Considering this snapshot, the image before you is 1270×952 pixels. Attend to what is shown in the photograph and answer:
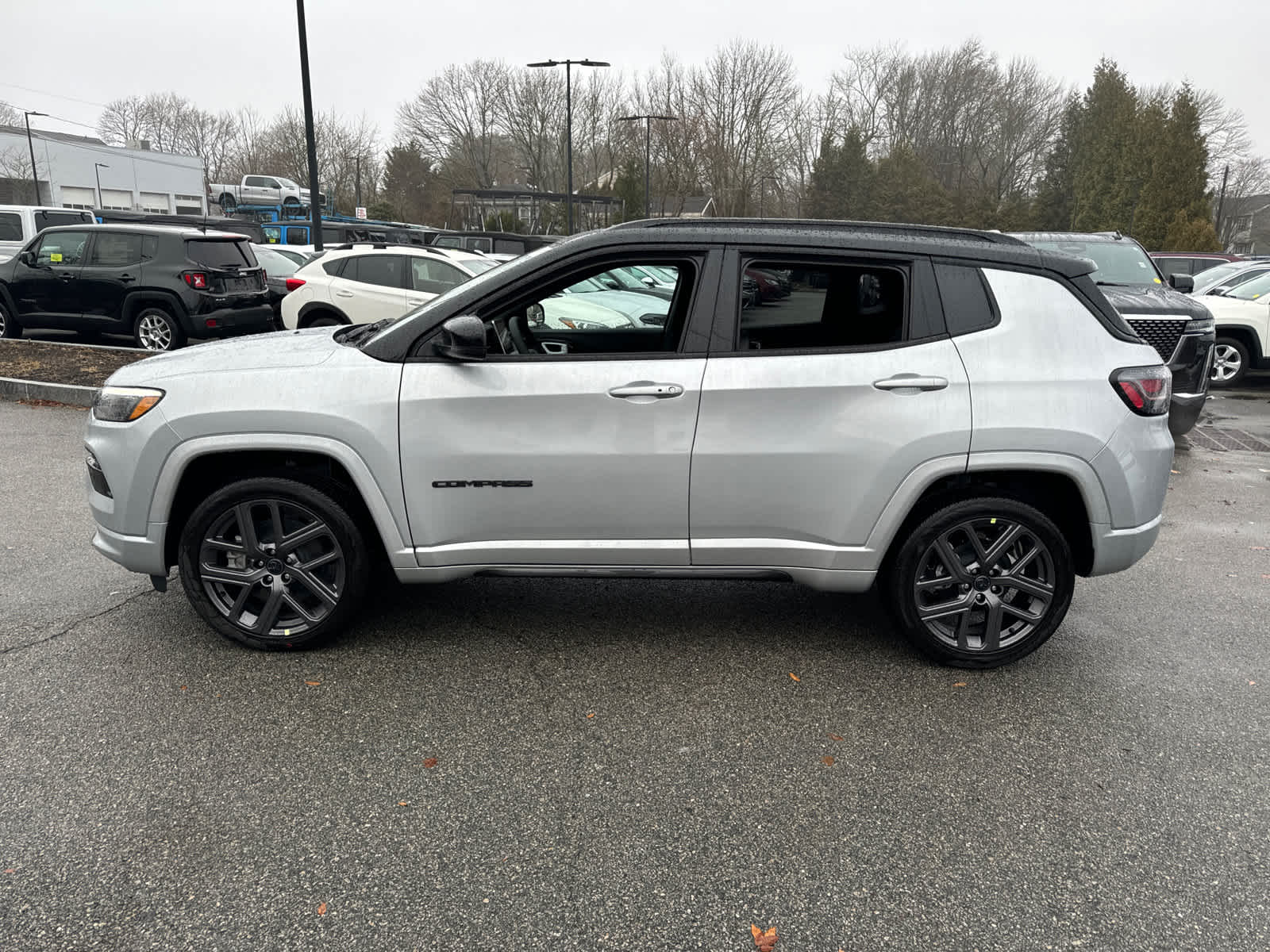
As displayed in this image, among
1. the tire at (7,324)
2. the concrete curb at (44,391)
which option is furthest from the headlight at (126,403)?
the tire at (7,324)

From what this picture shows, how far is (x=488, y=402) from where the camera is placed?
356 cm

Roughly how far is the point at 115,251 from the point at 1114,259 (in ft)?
40.9

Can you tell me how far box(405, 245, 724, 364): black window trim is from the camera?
11.8 ft

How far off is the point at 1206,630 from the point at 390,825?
3.79 metres

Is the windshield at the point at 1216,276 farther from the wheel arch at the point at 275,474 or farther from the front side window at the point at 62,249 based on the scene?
the front side window at the point at 62,249

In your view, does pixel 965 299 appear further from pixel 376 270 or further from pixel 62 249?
pixel 62 249

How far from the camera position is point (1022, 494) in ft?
12.4

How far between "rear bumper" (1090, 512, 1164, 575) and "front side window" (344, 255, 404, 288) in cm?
1004

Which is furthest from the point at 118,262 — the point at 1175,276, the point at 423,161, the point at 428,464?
the point at 423,161

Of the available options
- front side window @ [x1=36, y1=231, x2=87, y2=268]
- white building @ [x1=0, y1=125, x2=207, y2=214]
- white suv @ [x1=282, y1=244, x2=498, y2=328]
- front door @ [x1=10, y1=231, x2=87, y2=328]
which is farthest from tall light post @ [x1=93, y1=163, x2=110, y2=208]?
white suv @ [x1=282, y1=244, x2=498, y2=328]

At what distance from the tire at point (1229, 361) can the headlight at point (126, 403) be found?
41.6 feet

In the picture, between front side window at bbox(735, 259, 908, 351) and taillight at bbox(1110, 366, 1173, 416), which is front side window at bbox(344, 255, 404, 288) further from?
taillight at bbox(1110, 366, 1173, 416)

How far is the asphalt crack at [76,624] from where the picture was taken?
12.6 feet

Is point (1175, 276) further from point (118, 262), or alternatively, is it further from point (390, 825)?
point (118, 262)
